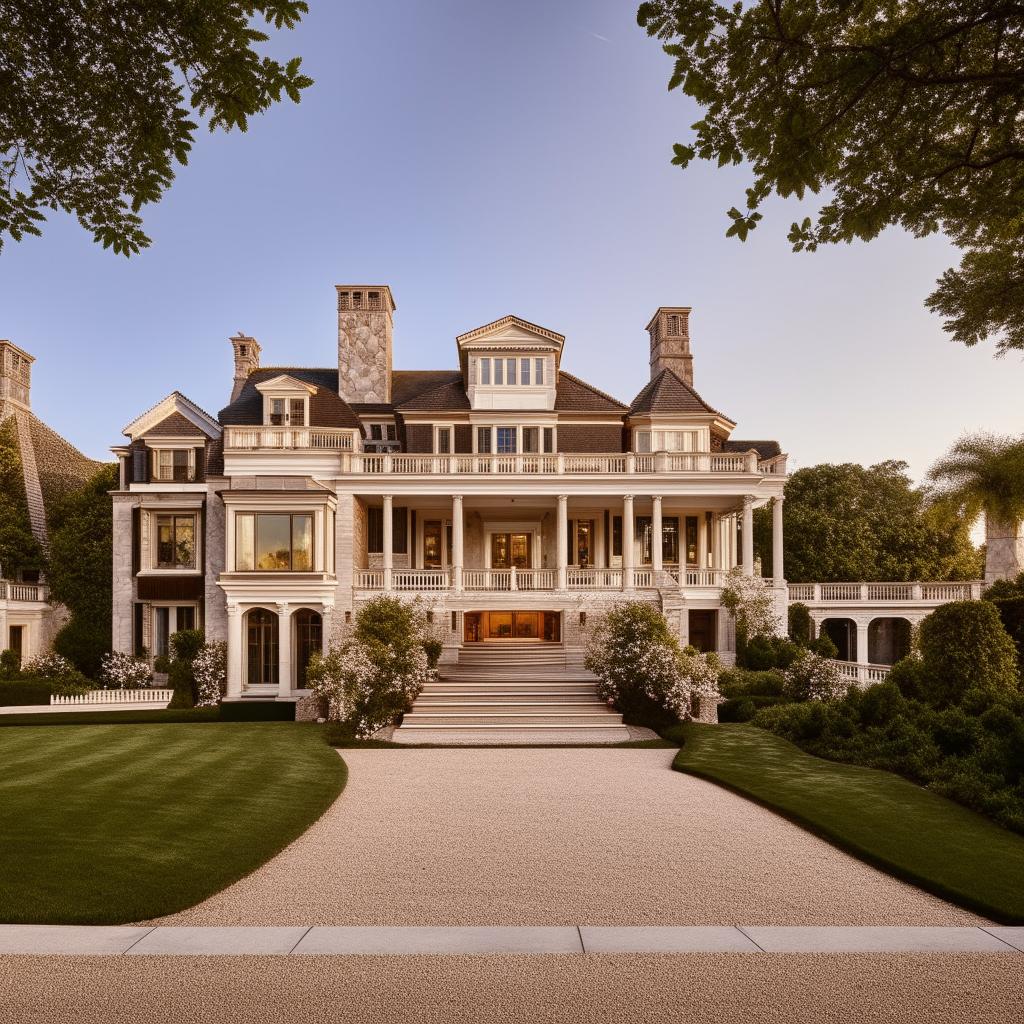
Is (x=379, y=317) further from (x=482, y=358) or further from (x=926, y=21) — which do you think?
(x=926, y=21)

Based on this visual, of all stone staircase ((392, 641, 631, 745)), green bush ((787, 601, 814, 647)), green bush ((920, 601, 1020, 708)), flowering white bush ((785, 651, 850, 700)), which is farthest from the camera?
green bush ((787, 601, 814, 647))

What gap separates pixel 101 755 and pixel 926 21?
19.1 metres

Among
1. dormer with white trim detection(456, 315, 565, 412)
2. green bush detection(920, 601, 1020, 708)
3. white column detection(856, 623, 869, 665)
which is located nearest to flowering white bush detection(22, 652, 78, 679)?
dormer with white trim detection(456, 315, 565, 412)

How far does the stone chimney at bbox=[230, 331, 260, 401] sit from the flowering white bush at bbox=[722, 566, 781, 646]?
26700 mm

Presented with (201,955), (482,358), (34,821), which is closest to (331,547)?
(482,358)

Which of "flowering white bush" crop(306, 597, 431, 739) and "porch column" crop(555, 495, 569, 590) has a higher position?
"porch column" crop(555, 495, 569, 590)

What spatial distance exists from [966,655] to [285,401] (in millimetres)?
25812

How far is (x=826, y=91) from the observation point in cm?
705

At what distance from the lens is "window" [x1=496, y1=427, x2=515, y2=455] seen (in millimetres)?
31469

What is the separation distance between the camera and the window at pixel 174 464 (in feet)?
98.1

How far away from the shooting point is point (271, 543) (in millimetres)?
26250

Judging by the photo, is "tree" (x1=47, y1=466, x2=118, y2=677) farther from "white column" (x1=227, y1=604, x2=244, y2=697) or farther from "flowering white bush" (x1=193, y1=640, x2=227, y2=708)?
"white column" (x1=227, y1=604, x2=244, y2=697)

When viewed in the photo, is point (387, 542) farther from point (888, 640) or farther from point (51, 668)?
point (888, 640)

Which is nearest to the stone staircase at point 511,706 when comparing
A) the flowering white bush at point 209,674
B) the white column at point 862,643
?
the flowering white bush at point 209,674
